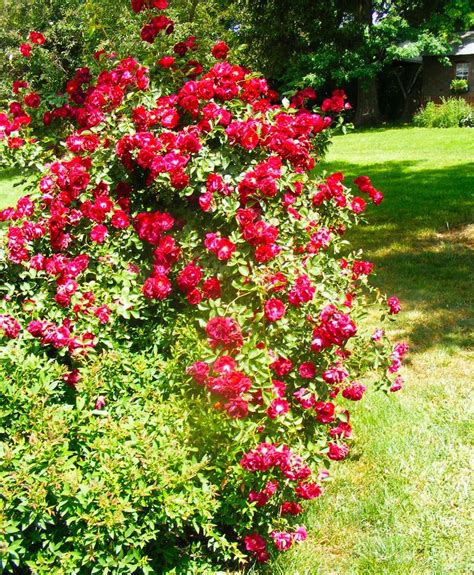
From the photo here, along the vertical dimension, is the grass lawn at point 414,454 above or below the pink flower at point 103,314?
below

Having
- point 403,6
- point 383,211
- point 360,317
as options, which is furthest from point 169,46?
point 403,6

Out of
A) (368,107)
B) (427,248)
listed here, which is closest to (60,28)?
(368,107)

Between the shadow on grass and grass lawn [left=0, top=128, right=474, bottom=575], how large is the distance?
2cm

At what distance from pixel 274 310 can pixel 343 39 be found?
2438 cm

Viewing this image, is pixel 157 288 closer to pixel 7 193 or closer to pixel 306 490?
pixel 306 490

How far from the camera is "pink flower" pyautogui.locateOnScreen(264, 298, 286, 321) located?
233 centimetres

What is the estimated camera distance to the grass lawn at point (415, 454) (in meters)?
2.61

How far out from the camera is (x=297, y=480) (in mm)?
2514

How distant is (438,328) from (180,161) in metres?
3.12

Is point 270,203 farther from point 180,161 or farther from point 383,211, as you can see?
point 383,211

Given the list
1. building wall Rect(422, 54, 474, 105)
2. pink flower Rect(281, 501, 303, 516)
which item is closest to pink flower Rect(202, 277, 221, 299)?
pink flower Rect(281, 501, 303, 516)

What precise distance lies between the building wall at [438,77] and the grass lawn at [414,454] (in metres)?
23.3

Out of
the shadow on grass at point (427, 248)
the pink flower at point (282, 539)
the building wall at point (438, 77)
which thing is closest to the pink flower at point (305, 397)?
the pink flower at point (282, 539)

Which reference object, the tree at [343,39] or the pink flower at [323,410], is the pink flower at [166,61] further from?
the tree at [343,39]
